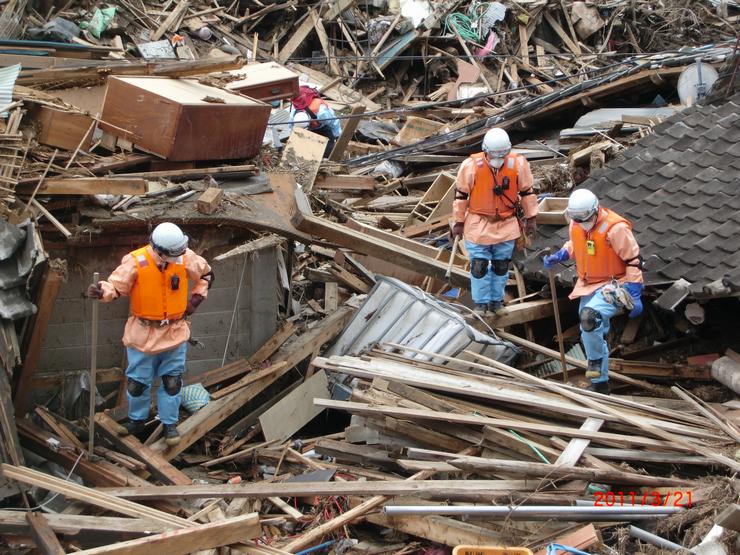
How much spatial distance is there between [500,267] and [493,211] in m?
0.54

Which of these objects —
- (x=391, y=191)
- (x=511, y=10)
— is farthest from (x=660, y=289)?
(x=511, y=10)

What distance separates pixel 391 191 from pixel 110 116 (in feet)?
20.2

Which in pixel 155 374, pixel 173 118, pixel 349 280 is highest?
pixel 173 118

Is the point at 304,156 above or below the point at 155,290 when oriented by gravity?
below

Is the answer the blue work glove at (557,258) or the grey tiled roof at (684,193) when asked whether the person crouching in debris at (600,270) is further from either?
the grey tiled roof at (684,193)

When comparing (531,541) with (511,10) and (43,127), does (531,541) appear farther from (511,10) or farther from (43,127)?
(511,10)

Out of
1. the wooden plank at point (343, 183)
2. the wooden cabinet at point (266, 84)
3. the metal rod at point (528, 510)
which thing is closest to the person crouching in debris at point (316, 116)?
the wooden cabinet at point (266, 84)

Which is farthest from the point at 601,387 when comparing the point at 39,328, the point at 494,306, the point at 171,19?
the point at 171,19

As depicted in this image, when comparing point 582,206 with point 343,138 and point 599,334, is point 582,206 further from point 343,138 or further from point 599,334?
point 343,138

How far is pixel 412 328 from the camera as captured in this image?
31.6 ft

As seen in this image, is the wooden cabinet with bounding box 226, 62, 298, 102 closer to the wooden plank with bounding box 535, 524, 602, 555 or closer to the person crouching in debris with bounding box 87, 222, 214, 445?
the person crouching in debris with bounding box 87, 222, 214, 445

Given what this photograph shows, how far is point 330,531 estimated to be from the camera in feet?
22.9

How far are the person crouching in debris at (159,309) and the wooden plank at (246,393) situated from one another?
0.14 m

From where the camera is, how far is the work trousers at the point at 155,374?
8562 millimetres
